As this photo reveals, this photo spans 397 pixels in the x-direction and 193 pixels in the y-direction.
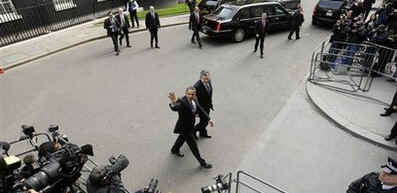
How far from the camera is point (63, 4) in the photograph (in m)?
14.6

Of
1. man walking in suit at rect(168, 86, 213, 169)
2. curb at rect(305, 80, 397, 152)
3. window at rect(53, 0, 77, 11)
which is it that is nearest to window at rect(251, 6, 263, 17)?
curb at rect(305, 80, 397, 152)

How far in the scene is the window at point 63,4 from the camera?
1429cm

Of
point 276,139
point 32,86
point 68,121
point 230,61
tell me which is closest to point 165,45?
point 230,61

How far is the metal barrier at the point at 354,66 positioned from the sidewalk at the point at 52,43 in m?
9.42

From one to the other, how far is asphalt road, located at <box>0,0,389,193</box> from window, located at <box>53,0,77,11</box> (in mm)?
3950

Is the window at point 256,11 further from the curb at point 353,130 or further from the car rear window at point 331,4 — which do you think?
the curb at point 353,130

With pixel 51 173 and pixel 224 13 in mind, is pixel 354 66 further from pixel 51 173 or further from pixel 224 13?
pixel 51 173

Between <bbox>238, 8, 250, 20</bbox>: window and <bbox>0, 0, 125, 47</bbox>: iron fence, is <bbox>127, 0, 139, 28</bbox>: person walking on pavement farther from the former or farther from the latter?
<bbox>238, 8, 250, 20</bbox>: window

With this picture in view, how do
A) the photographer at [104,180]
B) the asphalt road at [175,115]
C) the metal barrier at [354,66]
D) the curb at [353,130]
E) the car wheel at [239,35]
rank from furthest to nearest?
1. the car wheel at [239,35]
2. the metal barrier at [354,66]
3. the curb at [353,130]
4. the asphalt road at [175,115]
5. the photographer at [104,180]

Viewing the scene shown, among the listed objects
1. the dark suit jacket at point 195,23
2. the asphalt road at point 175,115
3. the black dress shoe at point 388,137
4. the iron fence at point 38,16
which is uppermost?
the iron fence at point 38,16

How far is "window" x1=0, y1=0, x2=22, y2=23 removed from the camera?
1224 cm

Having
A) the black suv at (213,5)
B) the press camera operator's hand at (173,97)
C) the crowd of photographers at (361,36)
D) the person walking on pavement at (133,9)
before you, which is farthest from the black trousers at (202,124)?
the black suv at (213,5)

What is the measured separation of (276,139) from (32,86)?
8.19 m

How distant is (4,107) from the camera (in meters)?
7.80
